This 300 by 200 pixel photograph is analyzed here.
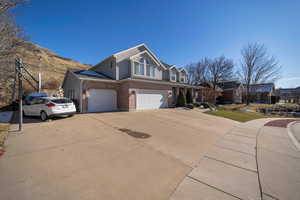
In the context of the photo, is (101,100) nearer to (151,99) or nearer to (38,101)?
(38,101)

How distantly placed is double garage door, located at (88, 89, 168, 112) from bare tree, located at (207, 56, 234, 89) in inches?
878

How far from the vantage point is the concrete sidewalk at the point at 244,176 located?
2.18 meters

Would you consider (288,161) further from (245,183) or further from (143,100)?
(143,100)

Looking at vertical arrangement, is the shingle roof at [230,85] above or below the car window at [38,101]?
above

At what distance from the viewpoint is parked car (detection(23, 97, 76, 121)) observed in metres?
7.34

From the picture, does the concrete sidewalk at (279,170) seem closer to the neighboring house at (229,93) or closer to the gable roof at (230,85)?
the neighboring house at (229,93)

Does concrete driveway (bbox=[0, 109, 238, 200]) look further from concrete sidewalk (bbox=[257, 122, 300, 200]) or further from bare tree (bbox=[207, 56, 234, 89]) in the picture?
bare tree (bbox=[207, 56, 234, 89])

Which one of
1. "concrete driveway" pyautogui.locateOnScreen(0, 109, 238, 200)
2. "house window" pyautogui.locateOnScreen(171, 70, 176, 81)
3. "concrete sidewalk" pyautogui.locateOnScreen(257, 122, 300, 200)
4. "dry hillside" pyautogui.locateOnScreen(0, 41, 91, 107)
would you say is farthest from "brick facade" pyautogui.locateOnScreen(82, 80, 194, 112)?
"concrete sidewalk" pyautogui.locateOnScreen(257, 122, 300, 200)

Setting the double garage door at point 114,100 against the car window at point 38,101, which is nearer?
the car window at point 38,101

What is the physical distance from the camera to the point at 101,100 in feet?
40.2

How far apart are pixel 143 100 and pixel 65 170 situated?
11190 millimetres

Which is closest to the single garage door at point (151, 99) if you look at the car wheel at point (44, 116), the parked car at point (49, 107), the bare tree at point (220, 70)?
the parked car at point (49, 107)

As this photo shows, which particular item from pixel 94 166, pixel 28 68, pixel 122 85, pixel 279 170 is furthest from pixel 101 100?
pixel 28 68

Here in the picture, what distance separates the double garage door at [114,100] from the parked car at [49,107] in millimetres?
3494
